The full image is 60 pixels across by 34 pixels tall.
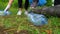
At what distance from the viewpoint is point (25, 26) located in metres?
4.21

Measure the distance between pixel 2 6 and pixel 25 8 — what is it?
45.6 inches

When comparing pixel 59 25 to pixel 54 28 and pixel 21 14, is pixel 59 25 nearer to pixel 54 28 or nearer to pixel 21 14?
pixel 54 28

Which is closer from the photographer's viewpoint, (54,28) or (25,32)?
(25,32)

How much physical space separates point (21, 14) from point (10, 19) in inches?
22.5

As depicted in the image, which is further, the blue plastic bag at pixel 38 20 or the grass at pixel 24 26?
the blue plastic bag at pixel 38 20

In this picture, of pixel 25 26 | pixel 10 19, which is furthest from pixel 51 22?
pixel 10 19

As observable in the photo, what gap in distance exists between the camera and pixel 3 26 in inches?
165

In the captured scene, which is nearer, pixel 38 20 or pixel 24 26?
pixel 24 26

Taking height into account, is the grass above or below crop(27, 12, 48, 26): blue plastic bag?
below

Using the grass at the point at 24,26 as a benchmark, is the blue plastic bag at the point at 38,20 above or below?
above

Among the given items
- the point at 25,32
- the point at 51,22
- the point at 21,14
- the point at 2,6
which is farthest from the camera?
the point at 2,6

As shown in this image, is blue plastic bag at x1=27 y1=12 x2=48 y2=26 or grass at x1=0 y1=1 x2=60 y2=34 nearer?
grass at x1=0 y1=1 x2=60 y2=34

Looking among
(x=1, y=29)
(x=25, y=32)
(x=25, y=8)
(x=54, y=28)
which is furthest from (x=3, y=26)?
(x=25, y=8)

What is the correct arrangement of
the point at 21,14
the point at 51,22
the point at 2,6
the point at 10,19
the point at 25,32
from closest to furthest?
the point at 25,32
the point at 51,22
the point at 10,19
the point at 21,14
the point at 2,6
